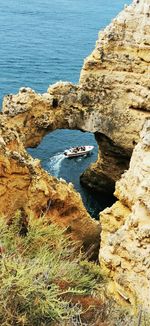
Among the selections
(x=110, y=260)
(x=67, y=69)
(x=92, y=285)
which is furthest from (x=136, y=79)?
(x=67, y=69)

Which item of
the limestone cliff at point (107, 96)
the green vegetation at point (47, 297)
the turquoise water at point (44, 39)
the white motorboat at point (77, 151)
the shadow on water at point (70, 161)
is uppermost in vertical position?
the green vegetation at point (47, 297)

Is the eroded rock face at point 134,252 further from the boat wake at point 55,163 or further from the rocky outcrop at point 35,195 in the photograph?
the boat wake at point 55,163

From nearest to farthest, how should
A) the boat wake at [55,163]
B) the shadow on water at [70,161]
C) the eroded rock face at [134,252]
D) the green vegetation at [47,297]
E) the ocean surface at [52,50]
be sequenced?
the green vegetation at [47,297]
the eroded rock face at [134,252]
the shadow on water at [70,161]
the boat wake at [55,163]
the ocean surface at [52,50]

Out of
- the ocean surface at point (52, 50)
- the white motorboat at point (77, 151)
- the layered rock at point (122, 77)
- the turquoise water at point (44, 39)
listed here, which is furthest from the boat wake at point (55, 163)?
the turquoise water at point (44, 39)

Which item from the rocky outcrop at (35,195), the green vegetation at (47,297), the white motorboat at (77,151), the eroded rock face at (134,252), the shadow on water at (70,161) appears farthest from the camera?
the white motorboat at (77,151)

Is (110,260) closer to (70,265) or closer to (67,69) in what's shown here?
(70,265)

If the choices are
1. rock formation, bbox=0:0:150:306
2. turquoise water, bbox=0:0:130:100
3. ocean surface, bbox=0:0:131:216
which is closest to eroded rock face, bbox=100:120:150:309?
rock formation, bbox=0:0:150:306

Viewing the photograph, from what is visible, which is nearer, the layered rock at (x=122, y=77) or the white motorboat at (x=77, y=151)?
the layered rock at (x=122, y=77)
